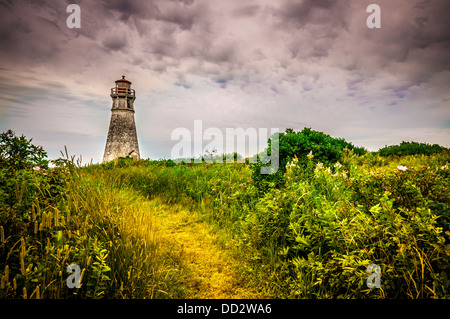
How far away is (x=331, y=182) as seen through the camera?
4.51 m

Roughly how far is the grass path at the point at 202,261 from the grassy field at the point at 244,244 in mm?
19

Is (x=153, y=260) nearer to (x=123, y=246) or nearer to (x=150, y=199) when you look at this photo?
(x=123, y=246)

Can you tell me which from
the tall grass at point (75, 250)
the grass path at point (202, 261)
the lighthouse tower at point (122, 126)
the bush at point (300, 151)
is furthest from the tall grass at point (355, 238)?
the lighthouse tower at point (122, 126)

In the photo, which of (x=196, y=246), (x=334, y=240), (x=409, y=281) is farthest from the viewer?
(x=196, y=246)

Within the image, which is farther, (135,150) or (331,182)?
(135,150)

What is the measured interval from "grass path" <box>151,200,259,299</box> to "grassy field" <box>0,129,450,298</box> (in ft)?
0.06

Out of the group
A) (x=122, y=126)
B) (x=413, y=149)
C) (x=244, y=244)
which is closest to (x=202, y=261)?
(x=244, y=244)

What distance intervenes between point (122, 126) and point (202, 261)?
28452mm

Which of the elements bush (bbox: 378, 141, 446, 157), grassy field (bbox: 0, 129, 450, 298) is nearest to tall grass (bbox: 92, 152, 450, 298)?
grassy field (bbox: 0, 129, 450, 298)

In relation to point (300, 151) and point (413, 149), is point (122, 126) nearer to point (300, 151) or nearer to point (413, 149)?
point (300, 151)

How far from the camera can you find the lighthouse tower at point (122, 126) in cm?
2766

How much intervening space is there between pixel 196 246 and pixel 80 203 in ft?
7.16
